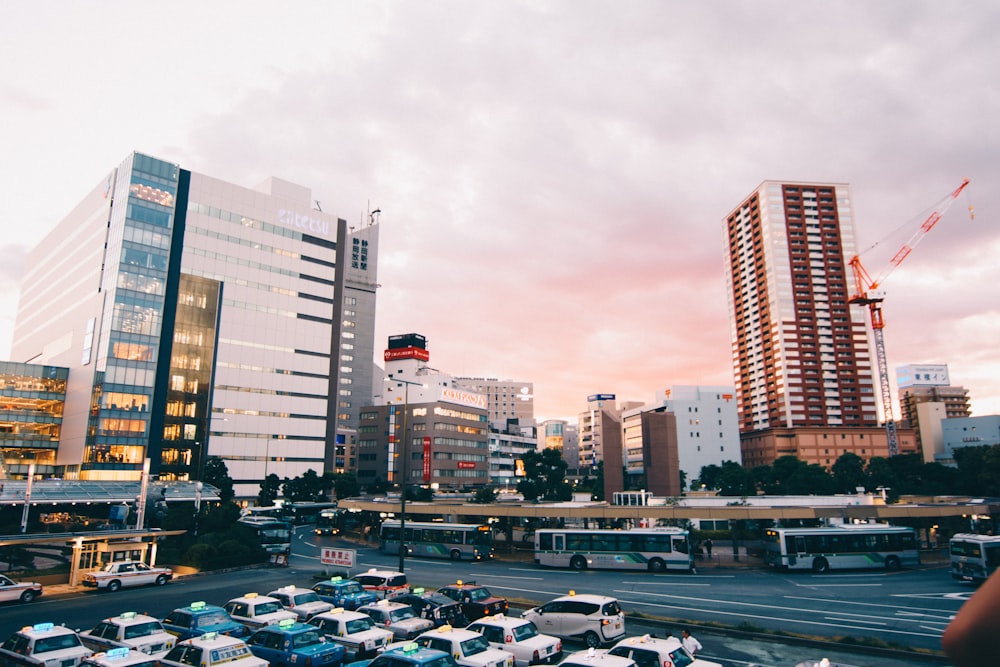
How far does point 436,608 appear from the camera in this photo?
2698cm

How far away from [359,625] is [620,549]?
80.3ft

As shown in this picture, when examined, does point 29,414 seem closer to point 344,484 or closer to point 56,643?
point 344,484

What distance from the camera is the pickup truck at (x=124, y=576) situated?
36000 mm

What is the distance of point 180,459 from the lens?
93062 millimetres

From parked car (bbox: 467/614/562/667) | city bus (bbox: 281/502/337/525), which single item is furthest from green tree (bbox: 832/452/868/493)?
parked car (bbox: 467/614/562/667)

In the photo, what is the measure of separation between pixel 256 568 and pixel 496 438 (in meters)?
114

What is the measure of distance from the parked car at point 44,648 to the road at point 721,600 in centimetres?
787

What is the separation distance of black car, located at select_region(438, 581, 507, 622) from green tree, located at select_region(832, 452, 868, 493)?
88190mm

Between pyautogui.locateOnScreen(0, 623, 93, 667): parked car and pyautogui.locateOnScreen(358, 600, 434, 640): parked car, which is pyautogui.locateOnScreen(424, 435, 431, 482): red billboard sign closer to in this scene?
pyautogui.locateOnScreen(358, 600, 434, 640): parked car

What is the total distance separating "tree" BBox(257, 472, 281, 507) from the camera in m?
97.0

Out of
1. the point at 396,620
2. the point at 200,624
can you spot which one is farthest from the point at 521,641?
the point at 200,624

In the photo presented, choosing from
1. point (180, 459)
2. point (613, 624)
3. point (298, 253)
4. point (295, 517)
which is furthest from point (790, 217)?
point (613, 624)

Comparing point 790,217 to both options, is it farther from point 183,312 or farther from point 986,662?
point 986,662

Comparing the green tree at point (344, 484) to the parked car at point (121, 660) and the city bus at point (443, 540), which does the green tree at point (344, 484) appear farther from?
the parked car at point (121, 660)
